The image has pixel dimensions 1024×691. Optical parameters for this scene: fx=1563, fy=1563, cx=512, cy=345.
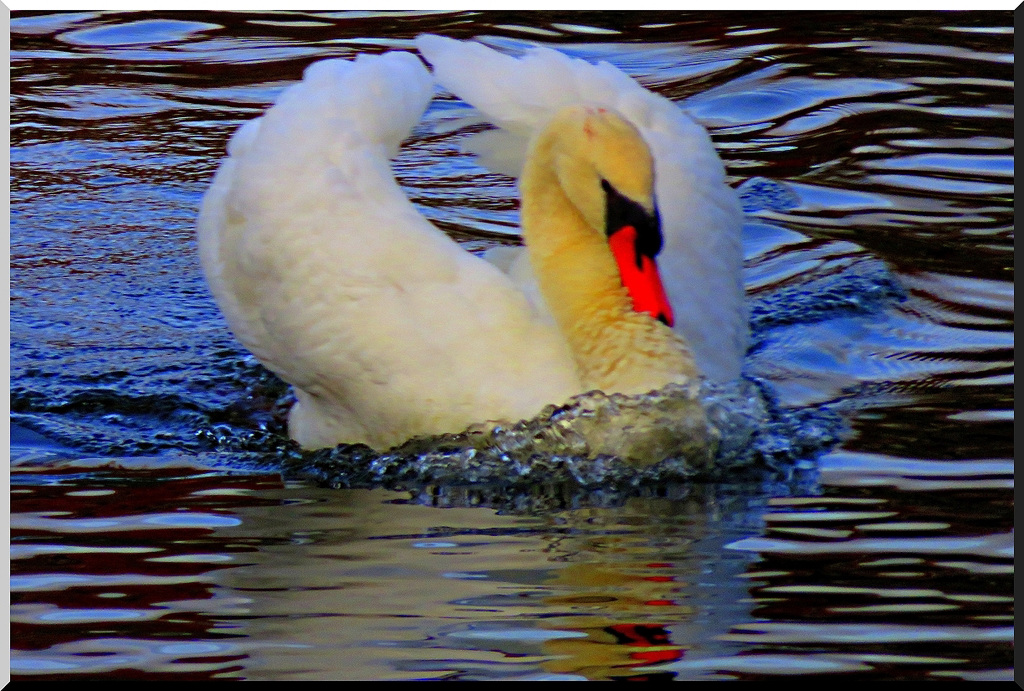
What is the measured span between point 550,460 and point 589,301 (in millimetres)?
426

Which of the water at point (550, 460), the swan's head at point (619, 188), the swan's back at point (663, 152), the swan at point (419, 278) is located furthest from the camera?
the swan's back at point (663, 152)

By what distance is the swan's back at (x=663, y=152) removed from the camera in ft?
13.4

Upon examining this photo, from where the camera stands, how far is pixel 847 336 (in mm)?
4738

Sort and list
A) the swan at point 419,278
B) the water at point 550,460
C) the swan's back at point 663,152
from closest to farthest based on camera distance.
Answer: the water at point 550,460, the swan at point 419,278, the swan's back at point 663,152

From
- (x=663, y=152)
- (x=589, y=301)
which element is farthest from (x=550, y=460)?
(x=663, y=152)

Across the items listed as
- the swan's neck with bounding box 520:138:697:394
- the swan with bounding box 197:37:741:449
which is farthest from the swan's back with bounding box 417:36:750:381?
the swan's neck with bounding box 520:138:697:394

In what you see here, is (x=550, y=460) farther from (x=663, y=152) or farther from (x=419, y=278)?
(x=663, y=152)

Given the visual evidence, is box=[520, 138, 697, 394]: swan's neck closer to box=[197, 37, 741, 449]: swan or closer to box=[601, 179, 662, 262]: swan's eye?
box=[197, 37, 741, 449]: swan

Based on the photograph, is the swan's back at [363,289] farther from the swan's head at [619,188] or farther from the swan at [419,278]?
the swan's head at [619,188]

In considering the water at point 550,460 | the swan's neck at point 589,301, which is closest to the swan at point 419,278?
the swan's neck at point 589,301

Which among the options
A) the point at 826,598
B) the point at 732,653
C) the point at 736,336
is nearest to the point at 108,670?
→ the point at 732,653

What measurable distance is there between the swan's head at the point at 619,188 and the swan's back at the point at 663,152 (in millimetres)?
353

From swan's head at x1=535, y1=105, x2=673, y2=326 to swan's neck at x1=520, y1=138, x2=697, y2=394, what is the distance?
91 millimetres

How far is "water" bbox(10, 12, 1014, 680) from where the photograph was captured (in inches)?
107
